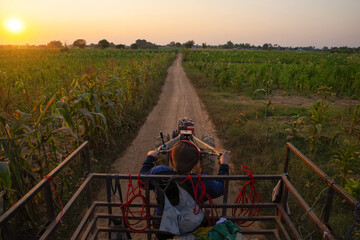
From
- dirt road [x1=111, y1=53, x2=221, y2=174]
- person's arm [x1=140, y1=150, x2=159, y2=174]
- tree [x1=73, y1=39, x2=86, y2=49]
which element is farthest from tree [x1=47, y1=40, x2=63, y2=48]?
person's arm [x1=140, y1=150, x2=159, y2=174]

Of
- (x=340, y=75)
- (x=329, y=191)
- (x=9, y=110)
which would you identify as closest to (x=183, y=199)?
(x=329, y=191)

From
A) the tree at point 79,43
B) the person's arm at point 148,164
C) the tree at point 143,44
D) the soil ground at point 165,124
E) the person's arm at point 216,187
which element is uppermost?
the tree at point 143,44

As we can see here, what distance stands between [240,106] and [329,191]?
829 centimetres

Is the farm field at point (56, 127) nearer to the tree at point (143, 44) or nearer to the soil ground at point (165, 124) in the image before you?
the soil ground at point (165, 124)

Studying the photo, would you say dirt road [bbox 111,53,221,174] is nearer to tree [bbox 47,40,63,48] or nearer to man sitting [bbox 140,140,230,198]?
man sitting [bbox 140,140,230,198]

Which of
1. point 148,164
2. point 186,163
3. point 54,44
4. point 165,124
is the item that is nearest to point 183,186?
point 186,163

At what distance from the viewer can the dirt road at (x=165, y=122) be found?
18.3 ft

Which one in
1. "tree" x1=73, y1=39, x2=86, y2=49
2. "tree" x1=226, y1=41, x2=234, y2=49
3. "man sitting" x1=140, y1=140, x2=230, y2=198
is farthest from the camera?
"tree" x1=226, y1=41, x2=234, y2=49

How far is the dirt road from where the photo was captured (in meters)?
5.59

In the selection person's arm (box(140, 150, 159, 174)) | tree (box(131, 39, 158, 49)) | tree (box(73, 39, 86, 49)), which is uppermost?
tree (box(131, 39, 158, 49))

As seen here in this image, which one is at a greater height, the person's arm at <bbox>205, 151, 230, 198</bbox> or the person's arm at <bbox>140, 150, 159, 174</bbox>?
the person's arm at <bbox>140, 150, 159, 174</bbox>

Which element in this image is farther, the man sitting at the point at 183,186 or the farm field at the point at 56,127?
the farm field at the point at 56,127

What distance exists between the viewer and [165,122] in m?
8.35

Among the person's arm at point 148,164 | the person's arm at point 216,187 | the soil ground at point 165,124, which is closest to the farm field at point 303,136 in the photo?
the soil ground at point 165,124
